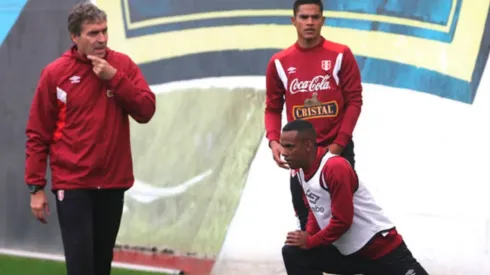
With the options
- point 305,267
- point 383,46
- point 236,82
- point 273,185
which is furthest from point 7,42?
point 305,267

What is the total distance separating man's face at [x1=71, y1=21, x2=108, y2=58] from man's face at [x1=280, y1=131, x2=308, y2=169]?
3.17 ft

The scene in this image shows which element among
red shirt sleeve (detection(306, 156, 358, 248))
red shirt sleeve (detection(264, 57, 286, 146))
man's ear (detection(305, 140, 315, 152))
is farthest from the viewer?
red shirt sleeve (detection(264, 57, 286, 146))

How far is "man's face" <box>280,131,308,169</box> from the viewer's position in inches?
131

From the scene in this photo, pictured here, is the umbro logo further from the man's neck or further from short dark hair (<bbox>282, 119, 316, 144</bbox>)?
the man's neck

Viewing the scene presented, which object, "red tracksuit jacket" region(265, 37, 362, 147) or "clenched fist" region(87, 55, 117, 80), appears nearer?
"clenched fist" region(87, 55, 117, 80)

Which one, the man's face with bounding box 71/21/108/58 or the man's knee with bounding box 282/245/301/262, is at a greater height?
the man's face with bounding box 71/21/108/58

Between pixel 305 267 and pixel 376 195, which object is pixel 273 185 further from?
pixel 305 267

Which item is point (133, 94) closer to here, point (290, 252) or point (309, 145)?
point (309, 145)

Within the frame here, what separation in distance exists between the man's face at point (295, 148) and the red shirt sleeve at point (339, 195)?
0.12 m

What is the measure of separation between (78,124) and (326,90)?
1243 mm

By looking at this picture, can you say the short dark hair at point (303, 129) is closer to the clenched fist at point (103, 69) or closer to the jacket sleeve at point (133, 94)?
the jacket sleeve at point (133, 94)

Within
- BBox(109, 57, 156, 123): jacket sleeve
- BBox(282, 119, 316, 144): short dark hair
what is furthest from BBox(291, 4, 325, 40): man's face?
BBox(109, 57, 156, 123): jacket sleeve

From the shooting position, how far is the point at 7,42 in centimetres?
552

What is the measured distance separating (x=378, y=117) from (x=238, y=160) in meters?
1.01
